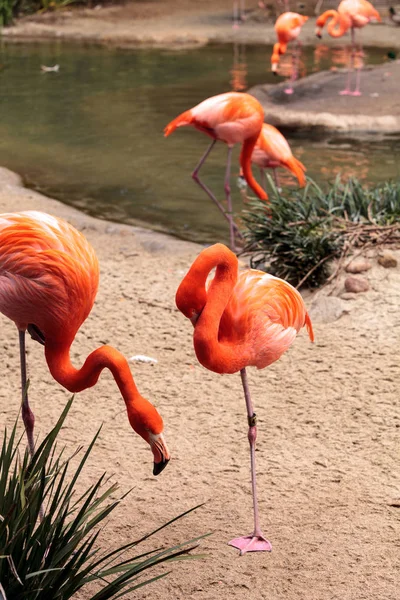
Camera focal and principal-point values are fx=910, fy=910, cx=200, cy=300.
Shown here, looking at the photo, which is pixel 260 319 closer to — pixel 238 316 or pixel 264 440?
pixel 238 316

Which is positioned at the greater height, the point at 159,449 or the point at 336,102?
the point at 159,449

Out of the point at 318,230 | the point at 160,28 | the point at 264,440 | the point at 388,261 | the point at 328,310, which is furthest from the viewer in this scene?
the point at 160,28

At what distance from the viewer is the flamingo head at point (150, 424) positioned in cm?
287

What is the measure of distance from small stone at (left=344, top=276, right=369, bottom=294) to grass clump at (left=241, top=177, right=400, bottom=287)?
187 millimetres

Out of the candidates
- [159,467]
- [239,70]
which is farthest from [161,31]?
[159,467]

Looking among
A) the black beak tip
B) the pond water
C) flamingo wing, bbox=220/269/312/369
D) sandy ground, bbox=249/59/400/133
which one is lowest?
the pond water

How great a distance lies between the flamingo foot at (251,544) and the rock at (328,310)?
2.23 metres

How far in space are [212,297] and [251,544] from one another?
919 millimetres

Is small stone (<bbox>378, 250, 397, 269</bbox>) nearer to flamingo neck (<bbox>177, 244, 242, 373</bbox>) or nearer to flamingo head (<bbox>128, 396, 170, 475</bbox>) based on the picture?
flamingo neck (<bbox>177, 244, 242, 373</bbox>)

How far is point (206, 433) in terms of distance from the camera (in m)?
4.22

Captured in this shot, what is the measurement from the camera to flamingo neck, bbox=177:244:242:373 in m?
3.13

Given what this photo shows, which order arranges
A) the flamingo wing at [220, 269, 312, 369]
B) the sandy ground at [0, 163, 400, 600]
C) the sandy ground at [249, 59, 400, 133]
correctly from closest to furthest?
the sandy ground at [0, 163, 400, 600]
the flamingo wing at [220, 269, 312, 369]
the sandy ground at [249, 59, 400, 133]

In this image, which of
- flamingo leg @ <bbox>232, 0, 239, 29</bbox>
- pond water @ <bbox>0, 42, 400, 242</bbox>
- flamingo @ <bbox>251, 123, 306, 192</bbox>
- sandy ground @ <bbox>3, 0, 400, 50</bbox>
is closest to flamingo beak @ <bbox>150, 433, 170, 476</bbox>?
flamingo @ <bbox>251, 123, 306, 192</bbox>

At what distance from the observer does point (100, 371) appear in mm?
3178
